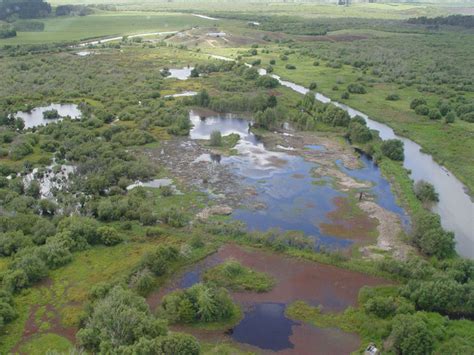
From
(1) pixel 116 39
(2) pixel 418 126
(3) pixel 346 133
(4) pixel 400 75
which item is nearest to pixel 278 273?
(3) pixel 346 133

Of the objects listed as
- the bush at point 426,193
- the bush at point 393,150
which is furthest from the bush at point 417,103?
the bush at point 426,193

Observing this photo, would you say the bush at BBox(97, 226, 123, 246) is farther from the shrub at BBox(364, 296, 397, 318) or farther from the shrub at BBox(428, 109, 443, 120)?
the shrub at BBox(428, 109, 443, 120)

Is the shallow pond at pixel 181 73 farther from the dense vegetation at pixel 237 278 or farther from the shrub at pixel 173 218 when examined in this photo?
the dense vegetation at pixel 237 278

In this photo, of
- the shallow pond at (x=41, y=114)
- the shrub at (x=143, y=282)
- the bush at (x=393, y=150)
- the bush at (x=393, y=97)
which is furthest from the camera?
the bush at (x=393, y=97)

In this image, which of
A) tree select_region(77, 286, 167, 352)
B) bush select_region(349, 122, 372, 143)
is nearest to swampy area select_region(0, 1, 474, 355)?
tree select_region(77, 286, 167, 352)

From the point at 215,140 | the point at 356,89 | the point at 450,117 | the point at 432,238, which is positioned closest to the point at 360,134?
the point at 450,117

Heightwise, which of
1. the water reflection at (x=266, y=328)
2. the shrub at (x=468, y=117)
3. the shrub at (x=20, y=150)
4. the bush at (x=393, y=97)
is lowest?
the water reflection at (x=266, y=328)
